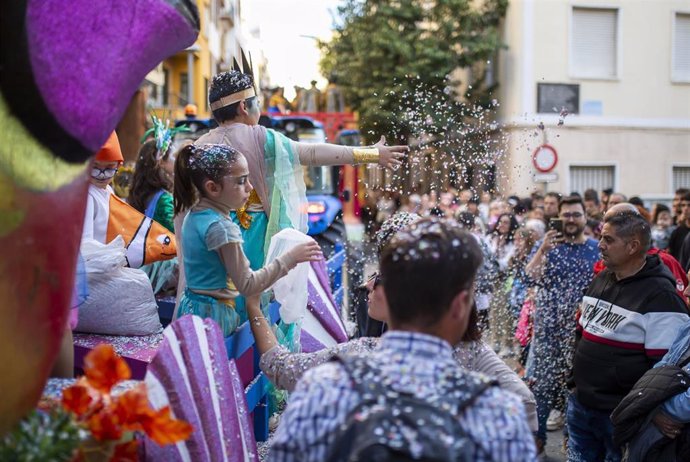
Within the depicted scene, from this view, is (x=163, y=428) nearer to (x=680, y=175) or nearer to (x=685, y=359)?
(x=685, y=359)

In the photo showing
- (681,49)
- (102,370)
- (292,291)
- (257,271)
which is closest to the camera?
(102,370)

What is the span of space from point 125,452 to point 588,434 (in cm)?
317

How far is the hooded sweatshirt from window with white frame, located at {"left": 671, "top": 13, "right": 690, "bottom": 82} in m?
17.6

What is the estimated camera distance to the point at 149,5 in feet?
6.29

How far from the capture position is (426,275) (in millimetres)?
1715

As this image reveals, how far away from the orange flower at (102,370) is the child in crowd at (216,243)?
1156mm

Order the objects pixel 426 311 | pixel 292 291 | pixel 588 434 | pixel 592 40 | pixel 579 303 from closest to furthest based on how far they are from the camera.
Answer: pixel 426 311 < pixel 292 291 < pixel 588 434 < pixel 579 303 < pixel 592 40

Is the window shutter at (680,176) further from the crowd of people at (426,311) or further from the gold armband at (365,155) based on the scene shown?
the gold armband at (365,155)

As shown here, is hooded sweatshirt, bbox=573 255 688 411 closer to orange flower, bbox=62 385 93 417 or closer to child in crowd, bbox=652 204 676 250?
orange flower, bbox=62 385 93 417

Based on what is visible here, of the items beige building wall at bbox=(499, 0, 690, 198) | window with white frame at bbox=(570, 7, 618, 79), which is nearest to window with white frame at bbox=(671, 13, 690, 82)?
beige building wall at bbox=(499, 0, 690, 198)

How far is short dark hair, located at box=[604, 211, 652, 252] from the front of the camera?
13.8 ft

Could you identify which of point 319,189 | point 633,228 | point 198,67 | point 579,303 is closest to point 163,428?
point 633,228

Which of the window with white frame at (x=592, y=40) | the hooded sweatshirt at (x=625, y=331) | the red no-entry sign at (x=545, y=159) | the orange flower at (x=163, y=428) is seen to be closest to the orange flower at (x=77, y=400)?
the orange flower at (x=163, y=428)

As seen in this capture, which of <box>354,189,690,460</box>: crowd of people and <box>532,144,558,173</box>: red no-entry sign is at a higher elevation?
<box>532,144,558,173</box>: red no-entry sign
